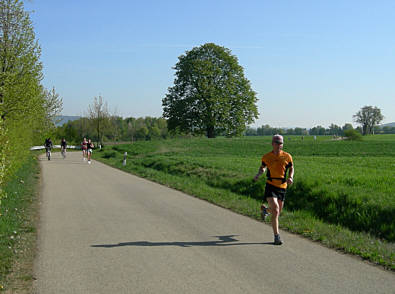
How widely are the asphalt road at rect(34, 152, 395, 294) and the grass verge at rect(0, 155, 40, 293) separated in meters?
0.18

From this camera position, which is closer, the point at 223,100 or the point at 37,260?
the point at 37,260

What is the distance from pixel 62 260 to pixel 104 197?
6664 mm

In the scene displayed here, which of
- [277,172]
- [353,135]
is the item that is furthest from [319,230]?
[353,135]

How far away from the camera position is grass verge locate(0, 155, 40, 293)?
4.95 meters

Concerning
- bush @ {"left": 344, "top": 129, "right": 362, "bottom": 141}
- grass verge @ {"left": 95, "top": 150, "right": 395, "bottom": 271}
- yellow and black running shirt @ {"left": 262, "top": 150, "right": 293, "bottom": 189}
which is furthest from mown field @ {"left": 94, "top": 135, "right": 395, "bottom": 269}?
bush @ {"left": 344, "top": 129, "right": 362, "bottom": 141}

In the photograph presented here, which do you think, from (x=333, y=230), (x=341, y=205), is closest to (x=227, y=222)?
(x=333, y=230)

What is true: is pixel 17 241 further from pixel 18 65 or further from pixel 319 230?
pixel 18 65

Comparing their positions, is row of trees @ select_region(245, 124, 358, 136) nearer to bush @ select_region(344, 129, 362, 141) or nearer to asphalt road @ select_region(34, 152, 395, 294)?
bush @ select_region(344, 129, 362, 141)

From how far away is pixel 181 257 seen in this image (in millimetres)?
5969

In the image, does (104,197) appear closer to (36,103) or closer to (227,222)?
(227,222)

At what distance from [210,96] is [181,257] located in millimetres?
41894

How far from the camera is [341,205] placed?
9.41m

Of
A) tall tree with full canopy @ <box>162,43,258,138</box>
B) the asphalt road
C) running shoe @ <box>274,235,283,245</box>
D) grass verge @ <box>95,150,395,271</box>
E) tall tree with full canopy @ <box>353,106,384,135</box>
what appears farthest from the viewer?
tall tree with full canopy @ <box>353,106,384,135</box>

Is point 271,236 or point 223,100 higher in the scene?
point 223,100
